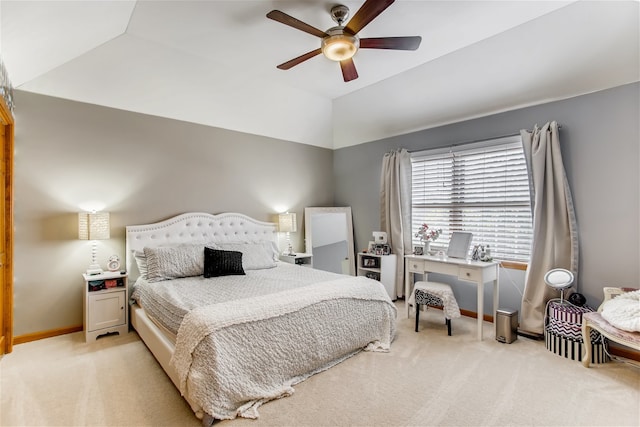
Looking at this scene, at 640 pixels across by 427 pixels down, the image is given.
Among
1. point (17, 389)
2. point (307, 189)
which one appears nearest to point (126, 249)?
point (17, 389)

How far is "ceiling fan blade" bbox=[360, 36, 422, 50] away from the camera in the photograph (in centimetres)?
249

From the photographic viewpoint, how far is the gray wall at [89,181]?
125 inches

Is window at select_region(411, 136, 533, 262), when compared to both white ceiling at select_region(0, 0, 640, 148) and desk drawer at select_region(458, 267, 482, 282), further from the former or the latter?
desk drawer at select_region(458, 267, 482, 282)

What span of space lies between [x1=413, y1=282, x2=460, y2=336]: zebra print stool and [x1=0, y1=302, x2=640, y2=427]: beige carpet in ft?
1.15

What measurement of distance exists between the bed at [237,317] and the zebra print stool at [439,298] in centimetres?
57

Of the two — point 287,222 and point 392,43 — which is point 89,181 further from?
point 392,43

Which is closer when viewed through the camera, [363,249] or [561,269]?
[561,269]

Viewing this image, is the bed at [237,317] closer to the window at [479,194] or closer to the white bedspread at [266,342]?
the white bedspread at [266,342]

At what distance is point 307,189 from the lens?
5.44 meters

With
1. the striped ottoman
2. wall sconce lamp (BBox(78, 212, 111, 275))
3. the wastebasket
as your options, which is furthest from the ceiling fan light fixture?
the striped ottoman

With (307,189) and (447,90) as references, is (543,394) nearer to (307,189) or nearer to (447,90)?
(447,90)

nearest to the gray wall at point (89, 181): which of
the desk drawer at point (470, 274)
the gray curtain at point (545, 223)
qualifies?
the desk drawer at point (470, 274)

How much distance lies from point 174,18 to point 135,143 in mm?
1559

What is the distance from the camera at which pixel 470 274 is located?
11.0 ft
